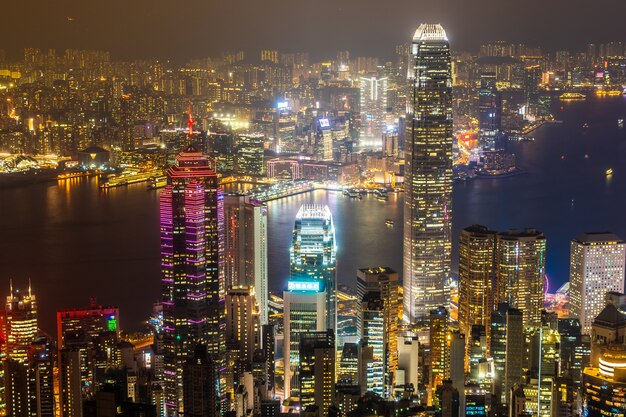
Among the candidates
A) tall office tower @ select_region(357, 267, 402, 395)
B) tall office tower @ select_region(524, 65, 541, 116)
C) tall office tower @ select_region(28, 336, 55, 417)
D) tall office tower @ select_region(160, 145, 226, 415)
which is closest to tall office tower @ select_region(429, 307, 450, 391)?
tall office tower @ select_region(357, 267, 402, 395)

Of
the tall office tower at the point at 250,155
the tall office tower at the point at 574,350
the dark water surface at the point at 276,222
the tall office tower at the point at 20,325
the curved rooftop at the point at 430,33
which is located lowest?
the tall office tower at the point at 574,350

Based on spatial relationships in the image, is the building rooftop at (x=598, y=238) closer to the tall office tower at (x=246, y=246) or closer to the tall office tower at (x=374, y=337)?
the tall office tower at (x=374, y=337)

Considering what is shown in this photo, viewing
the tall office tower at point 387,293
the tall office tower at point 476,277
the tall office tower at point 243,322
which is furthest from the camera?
the tall office tower at point 476,277

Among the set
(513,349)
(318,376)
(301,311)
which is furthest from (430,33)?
(318,376)

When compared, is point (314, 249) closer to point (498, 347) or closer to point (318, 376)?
point (498, 347)

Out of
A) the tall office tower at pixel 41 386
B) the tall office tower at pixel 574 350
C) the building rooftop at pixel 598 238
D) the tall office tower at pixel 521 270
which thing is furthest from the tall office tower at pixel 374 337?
the tall office tower at pixel 41 386

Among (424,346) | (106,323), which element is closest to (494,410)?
(424,346)
